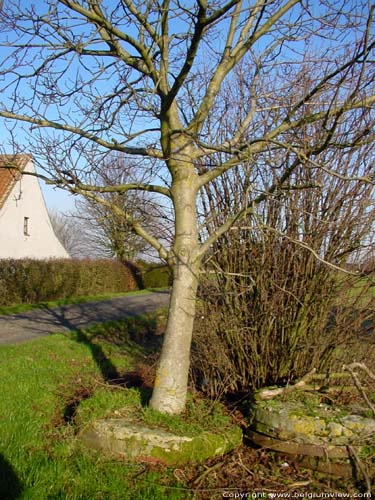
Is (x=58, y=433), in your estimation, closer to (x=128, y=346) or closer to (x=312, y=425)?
(x=312, y=425)

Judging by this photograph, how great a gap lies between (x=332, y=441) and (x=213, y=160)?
3.18 meters

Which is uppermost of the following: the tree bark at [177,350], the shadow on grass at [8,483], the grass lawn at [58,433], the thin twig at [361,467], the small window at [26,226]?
the small window at [26,226]

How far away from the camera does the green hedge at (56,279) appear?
18.0 m

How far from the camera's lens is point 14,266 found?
59.9 feet

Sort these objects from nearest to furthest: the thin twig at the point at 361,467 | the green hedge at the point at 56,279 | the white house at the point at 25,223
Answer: the thin twig at the point at 361,467, the green hedge at the point at 56,279, the white house at the point at 25,223

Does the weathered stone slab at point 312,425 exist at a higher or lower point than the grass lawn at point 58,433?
→ higher

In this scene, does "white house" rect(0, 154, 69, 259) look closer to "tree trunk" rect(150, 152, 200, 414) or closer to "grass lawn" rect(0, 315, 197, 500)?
"grass lawn" rect(0, 315, 197, 500)

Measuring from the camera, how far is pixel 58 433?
477 centimetres

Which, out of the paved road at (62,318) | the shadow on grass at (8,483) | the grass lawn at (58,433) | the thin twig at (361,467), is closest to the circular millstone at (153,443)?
the grass lawn at (58,433)

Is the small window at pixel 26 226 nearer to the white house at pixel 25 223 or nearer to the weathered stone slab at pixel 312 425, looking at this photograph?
the white house at pixel 25 223

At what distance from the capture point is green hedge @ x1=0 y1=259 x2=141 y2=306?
18.0m

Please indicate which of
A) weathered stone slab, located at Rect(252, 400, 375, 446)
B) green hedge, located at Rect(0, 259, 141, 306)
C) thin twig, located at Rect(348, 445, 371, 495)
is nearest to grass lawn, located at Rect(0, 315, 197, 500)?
weathered stone slab, located at Rect(252, 400, 375, 446)

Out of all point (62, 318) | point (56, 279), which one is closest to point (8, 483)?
point (62, 318)

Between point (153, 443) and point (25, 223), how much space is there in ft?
80.3
